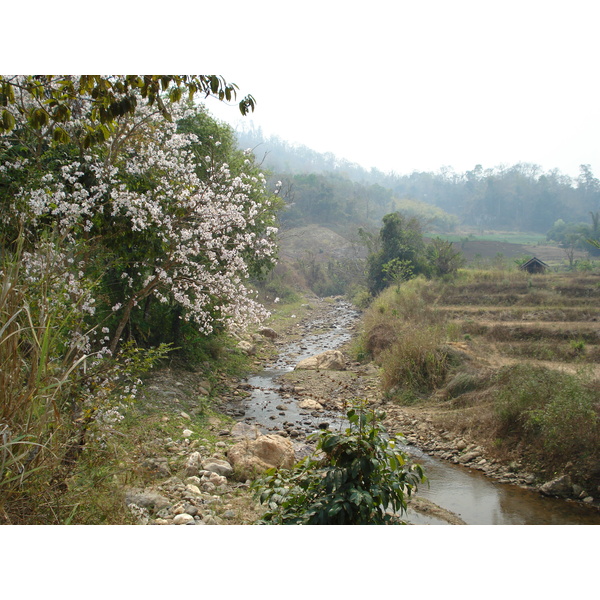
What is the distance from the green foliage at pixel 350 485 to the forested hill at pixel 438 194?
6437mm

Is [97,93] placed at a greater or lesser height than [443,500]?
greater

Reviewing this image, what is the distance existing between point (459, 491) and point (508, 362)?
3943 millimetres

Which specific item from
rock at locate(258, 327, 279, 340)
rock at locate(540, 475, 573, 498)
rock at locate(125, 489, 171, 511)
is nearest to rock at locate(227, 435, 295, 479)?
rock at locate(125, 489, 171, 511)

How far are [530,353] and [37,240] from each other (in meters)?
8.62

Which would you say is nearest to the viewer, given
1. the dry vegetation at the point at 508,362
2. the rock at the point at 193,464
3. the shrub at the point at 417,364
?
the rock at the point at 193,464

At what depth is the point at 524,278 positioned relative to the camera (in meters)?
16.0

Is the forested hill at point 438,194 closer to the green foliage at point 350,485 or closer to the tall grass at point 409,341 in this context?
the tall grass at point 409,341

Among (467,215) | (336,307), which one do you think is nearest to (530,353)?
(336,307)

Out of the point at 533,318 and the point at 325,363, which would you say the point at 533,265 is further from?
the point at 325,363

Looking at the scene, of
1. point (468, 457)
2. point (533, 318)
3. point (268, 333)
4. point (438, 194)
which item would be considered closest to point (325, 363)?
point (268, 333)

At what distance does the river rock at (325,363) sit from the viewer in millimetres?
10500

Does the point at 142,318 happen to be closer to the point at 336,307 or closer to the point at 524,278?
the point at 524,278

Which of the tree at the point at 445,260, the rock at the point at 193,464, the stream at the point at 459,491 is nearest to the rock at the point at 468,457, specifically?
the stream at the point at 459,491

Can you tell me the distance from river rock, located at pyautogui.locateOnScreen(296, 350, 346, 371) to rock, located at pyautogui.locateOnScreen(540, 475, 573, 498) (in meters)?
5.95
